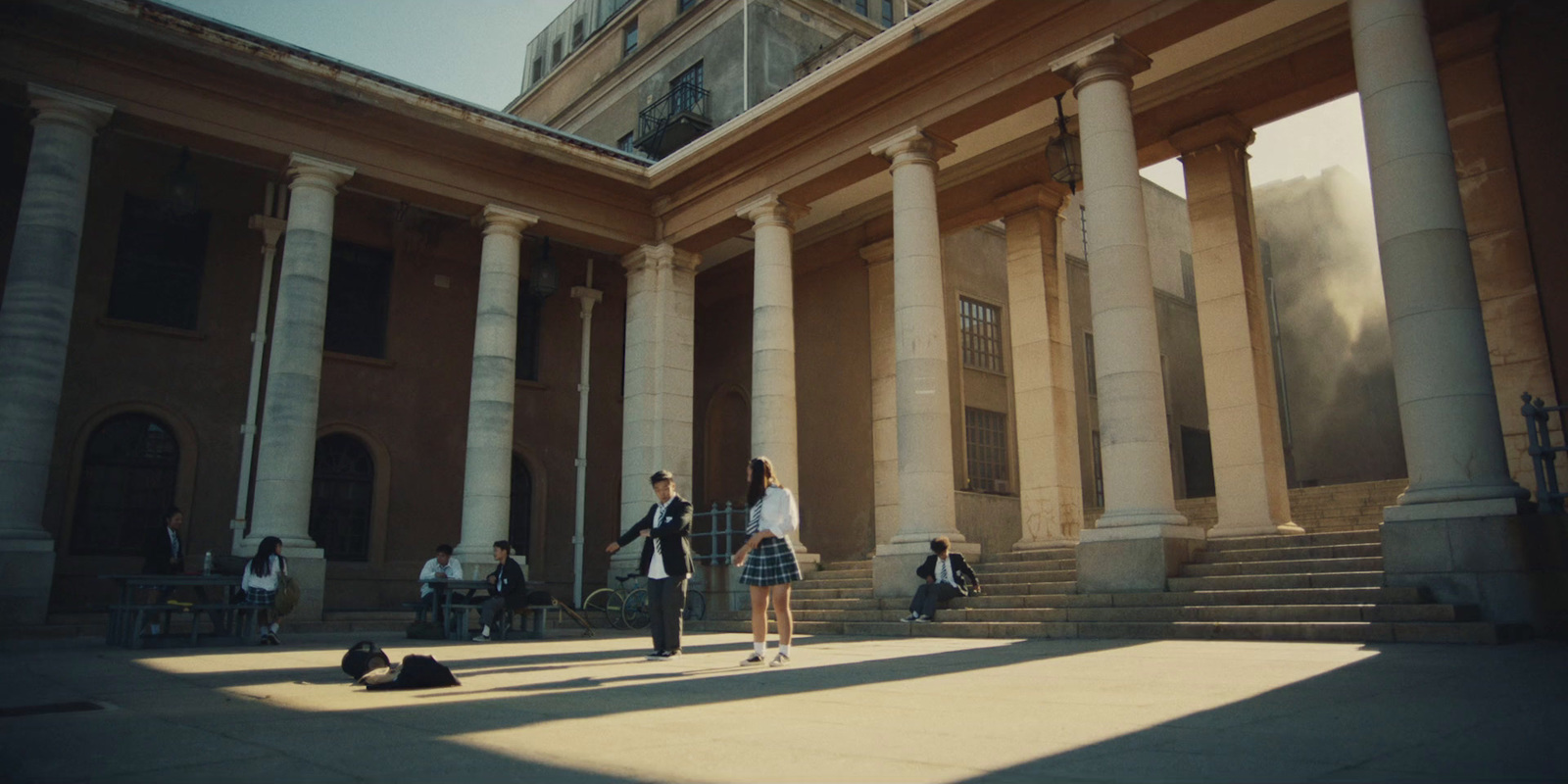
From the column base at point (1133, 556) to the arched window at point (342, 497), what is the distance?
14136 millimetres

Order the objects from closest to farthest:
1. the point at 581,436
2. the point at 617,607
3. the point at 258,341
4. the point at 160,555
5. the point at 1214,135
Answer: the point at 160,555 → the point at 1214,135 → the point at 617,607 → the point at 258,341 → the point at 581,436

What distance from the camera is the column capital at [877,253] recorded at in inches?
831

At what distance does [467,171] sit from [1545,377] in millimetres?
17019

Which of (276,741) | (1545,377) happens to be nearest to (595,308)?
(1545,377)

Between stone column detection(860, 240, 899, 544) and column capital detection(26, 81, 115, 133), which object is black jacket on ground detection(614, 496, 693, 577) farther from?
column capital detection(26, 81, 115, 133)

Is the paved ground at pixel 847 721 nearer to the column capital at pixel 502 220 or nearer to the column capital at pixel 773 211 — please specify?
the column capital at pixel 773 211

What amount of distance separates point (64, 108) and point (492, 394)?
7.53 meters

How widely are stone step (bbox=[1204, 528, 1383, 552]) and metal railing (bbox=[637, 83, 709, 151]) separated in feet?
55.2

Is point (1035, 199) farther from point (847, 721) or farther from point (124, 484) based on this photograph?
point (124, 484)

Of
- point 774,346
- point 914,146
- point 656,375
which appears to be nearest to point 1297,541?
point 914,146

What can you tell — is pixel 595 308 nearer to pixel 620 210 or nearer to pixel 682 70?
pixel 620 210

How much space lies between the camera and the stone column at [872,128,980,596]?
1487cm

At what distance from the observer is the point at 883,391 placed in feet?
68.7

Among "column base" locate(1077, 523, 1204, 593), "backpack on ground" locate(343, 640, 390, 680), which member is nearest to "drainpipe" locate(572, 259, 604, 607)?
"column base" locate(1077, 523, 1204, 593)
